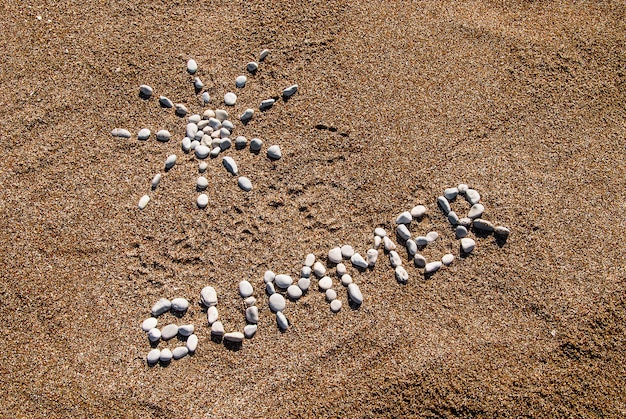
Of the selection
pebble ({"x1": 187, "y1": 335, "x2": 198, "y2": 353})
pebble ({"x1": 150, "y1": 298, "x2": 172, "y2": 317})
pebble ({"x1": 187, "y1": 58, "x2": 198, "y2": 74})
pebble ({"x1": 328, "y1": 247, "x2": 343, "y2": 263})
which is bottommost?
pebble ({"x1": 187, "y1": 335, "x2": 198, "y2": 353})

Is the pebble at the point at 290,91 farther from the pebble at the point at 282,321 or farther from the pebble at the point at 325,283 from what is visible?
the pebble at the point at 282,321

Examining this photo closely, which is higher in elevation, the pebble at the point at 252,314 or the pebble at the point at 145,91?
the pebble at the point at 145,91

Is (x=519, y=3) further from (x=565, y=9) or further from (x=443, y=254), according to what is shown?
(x=443, y=254)

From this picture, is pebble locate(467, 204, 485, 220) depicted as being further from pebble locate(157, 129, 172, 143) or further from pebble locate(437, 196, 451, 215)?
pebble locate(157, 129, 172, 143)

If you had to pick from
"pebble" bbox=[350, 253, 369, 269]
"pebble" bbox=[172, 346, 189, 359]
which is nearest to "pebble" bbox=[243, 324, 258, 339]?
"pebble" bbox=[172, 346, 189, 359]

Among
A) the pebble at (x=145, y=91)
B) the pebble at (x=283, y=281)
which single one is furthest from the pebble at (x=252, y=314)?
the pebble at (x=145, y=91)
